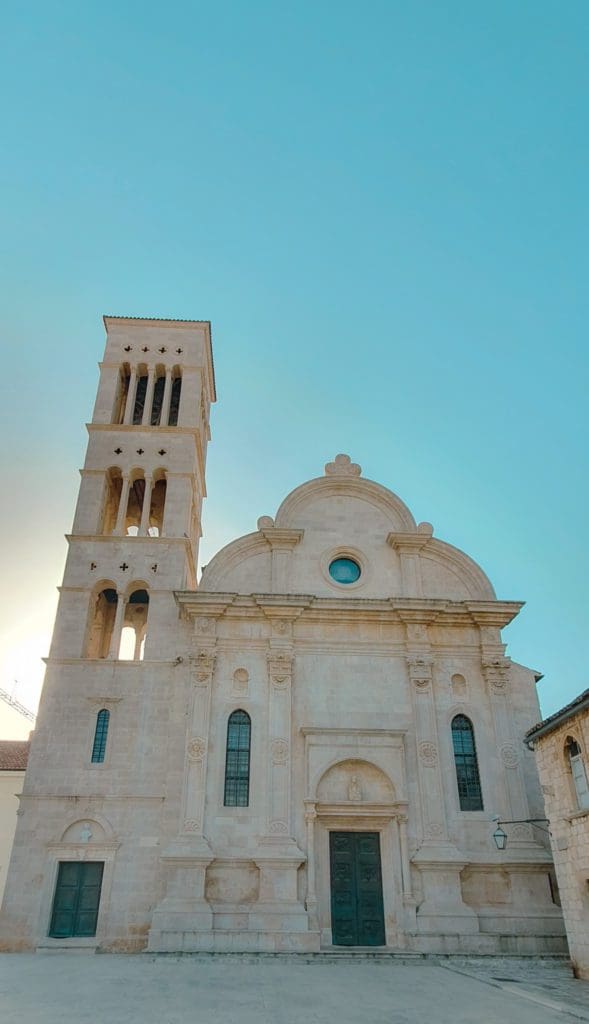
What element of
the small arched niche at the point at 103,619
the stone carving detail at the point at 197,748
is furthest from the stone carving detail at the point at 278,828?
the small arched niche at the point at 103,619

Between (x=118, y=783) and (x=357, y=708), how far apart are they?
25.0 feet

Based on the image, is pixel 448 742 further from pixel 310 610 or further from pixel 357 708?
pixel 310 610

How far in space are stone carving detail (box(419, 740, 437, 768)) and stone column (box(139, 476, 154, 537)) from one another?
39.4ft

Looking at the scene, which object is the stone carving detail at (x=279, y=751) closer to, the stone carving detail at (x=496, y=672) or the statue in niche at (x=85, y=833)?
the statue in niche at (x=85, y=833)

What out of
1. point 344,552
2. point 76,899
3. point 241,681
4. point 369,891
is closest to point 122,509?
point 241,681

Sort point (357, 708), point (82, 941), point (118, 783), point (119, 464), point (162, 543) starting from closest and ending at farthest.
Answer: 1. point (82, 941)
2. point (118, 783)
3. point (357, 708)
4. point (162, 543)
5. point (119, 464)

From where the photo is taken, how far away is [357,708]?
2238 cm

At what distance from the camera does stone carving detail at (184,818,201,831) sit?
66.4 ft

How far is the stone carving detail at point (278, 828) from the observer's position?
20328 mm

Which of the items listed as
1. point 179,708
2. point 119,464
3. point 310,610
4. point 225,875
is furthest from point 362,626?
point 119,464

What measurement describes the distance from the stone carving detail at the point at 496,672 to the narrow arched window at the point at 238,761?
797 cm

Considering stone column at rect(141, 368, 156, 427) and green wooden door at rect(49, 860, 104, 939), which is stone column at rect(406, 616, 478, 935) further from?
stone column at rect(141, 368, 156, 427)

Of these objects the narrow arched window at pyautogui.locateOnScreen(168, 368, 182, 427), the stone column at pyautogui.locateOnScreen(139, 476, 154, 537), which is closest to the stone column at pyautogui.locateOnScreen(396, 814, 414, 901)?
the stone column at pyautogui.locateOnScreen(139, 476, 154, 537)

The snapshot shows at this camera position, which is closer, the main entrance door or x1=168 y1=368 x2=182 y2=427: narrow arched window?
the main entrance door
